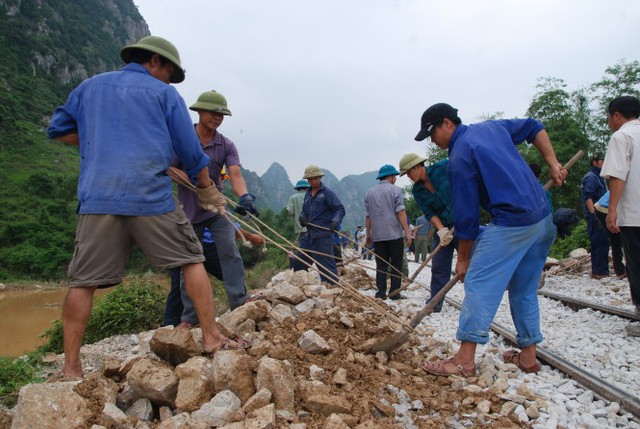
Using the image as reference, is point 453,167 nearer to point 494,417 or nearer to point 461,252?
point 461,252

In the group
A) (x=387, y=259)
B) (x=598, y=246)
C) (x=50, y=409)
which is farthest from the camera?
(x=598, y=246)

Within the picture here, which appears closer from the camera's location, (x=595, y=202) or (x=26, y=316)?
(x=595, y=202)

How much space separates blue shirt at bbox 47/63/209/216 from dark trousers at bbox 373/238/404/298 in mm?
4293

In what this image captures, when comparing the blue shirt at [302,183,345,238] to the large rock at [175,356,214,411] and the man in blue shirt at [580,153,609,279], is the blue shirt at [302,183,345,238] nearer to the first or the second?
the man in blue shirt at [580,153,609,279]

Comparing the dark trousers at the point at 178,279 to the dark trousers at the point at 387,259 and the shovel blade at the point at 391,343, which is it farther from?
the dark trousers at the point at 387,259

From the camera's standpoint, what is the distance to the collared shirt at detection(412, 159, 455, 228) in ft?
16.3

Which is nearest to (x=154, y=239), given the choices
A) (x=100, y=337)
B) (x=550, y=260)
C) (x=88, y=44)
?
(x=100, y=337)

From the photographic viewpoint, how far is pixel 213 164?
4195mm

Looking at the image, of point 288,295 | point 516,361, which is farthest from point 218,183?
point 516,361

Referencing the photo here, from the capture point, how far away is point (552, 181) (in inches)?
139

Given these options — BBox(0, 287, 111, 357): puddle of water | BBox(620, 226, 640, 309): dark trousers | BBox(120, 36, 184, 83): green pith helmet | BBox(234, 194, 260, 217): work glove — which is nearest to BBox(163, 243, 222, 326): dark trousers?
BBox(234, 194, 260, 217): work glove

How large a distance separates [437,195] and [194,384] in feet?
11.7

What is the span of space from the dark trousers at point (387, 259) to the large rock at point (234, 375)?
13.6 ft

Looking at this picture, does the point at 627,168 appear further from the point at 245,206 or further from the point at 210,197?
the point at 210,197
